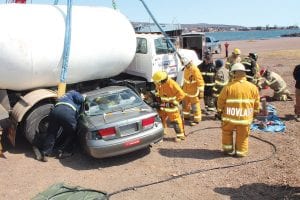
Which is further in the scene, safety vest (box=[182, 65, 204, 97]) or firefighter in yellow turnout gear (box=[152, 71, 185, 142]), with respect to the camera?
safety vest (box=[182, 65, 204, 97])

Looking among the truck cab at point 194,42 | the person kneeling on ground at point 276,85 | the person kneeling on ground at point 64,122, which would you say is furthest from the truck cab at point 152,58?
the truck cab at point 194,42

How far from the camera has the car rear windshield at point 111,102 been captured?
8.27 meters

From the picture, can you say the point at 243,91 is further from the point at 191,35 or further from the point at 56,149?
the point at 191,35

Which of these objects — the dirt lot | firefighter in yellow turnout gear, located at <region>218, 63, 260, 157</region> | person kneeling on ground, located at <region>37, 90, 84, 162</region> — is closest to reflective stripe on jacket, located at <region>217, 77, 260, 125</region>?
firefighter in yellow turnout gear, located at <region>218, 63, 260, 157</region>

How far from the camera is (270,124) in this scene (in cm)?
988

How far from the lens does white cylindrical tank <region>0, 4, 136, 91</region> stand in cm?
845

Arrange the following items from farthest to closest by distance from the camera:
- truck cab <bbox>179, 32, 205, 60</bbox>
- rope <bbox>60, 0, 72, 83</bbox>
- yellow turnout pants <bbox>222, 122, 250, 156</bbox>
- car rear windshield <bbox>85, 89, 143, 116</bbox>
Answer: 1. truck cab <bbox>179, 32, 205, 60</bbox>
2. rope <bbox>60, 0, 72, 83</bbox>
3. car rear windshield <bbox>85, 89, 143, 116</bbox>
4. yellow turnout pants <bbox>222, 122, 250, 156</bbox>

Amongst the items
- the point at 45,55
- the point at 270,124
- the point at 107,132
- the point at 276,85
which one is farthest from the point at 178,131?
the point at 276,85

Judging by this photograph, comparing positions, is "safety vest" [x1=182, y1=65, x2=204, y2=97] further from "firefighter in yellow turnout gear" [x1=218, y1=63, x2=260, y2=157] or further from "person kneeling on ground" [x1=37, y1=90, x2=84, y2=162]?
"person kneeling on ground" [x1=37, y1=90, x2=84, y2=162]

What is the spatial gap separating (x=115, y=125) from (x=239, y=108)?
234 cm

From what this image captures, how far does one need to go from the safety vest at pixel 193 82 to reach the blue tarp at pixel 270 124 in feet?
5.25

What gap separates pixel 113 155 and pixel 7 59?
3002 mm

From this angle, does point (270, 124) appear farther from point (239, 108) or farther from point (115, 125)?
point (115, 125)

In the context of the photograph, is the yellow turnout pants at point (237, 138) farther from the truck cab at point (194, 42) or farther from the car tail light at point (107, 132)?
the truck cab at point (194, 42)
